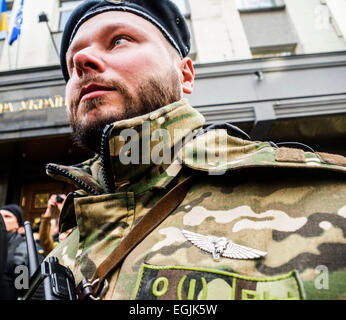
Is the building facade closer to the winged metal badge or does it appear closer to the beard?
the beard

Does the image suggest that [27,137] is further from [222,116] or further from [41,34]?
[222,116]

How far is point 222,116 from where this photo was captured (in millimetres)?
4762

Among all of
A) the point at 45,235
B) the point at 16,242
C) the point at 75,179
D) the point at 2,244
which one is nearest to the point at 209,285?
the point at 75,179

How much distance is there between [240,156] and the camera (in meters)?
0.83

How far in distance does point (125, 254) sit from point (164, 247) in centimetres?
12

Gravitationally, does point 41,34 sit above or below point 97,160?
above

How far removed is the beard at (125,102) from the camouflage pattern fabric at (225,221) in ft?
0.28

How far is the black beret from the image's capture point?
1.25 meters

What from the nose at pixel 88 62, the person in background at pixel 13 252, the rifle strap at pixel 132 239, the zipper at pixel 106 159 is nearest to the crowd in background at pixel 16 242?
the person in background at pixel 13 252

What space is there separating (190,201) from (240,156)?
23cm

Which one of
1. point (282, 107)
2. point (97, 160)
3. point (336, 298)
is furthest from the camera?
point (282, 107)

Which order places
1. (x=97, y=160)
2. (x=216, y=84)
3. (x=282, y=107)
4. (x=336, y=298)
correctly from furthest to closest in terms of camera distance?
(x=216, y=84) → (x=282, y=107) → (x=97, y=160) → (x=336, y=298)

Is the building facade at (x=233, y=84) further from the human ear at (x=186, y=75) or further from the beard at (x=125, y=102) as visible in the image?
the beard at (x=125, y=102)
